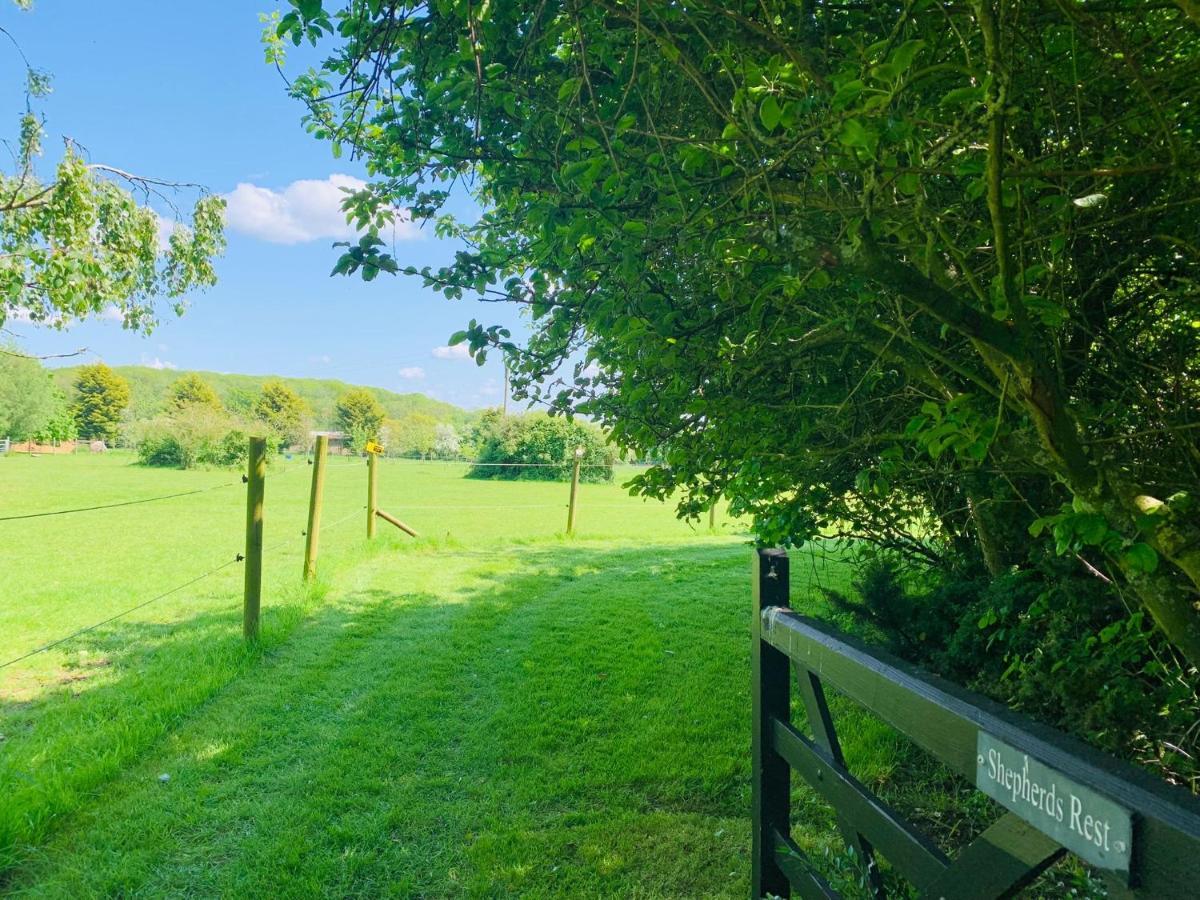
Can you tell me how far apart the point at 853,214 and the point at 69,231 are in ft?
31.0

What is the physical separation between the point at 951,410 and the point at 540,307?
189 cm

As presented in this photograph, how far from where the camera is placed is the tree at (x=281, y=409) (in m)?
50.3

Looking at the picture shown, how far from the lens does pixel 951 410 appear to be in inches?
76.9

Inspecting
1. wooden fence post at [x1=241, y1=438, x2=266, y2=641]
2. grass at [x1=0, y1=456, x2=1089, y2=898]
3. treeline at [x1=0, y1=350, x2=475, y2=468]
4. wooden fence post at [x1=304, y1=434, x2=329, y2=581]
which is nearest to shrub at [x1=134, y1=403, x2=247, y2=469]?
treeline at [x1=0, y1=350, x2=475, y2=468]

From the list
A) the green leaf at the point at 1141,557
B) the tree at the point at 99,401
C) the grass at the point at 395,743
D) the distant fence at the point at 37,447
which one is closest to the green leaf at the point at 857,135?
the green leaf at the point at 1141,557

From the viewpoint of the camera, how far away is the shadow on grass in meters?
2.97

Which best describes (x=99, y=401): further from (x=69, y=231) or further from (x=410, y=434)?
(x=69, y=231)

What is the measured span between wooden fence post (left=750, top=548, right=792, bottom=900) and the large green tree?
612 millimetres

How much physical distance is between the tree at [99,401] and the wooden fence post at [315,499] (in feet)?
149

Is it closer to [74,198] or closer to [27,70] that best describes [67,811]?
[74,198]

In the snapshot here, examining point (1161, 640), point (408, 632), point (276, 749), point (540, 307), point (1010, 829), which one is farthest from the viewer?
point (408, 632)

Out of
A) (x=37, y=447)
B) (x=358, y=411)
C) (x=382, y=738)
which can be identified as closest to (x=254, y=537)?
(x=382, y=738)

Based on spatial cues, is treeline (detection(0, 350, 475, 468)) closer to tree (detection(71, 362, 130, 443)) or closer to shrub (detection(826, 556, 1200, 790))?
tree (detection(71, 362, 130, 443))

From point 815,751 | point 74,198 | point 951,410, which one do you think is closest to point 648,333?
point 951,410
